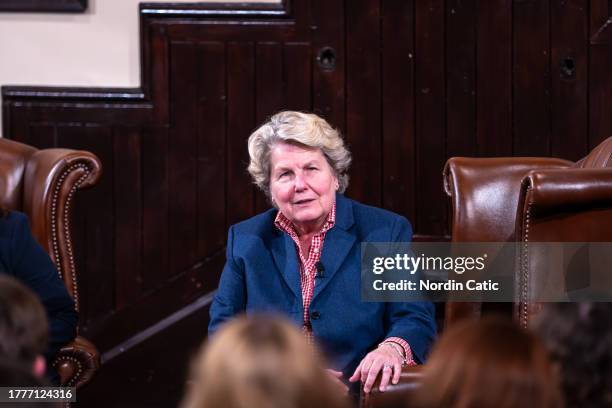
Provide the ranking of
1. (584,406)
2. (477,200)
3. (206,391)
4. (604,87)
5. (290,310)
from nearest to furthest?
1. (206,391)
2. (584,406)
3. (290,310)
4. (477,200)
5. (604,87)

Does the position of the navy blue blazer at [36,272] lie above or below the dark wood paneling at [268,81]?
below

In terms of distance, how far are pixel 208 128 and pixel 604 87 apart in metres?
1.44

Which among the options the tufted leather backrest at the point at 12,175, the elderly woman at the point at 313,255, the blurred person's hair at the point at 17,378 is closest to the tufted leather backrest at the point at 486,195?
the elderly woman at the point at 313,255

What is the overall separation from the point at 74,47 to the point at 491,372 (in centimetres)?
297

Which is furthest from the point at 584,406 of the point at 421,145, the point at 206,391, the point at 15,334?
the point at 421,145

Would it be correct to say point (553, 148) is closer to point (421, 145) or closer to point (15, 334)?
point (421, 145)

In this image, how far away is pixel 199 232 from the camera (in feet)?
12.3

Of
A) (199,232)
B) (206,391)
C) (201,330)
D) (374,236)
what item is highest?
(206,391)

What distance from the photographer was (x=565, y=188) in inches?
96.5

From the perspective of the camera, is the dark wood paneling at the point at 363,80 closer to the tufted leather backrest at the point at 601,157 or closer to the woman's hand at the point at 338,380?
the tufted leather backrest at the point at 601,157

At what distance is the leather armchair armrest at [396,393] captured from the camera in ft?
7.12

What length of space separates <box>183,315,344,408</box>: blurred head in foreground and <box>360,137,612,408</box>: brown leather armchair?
116cm

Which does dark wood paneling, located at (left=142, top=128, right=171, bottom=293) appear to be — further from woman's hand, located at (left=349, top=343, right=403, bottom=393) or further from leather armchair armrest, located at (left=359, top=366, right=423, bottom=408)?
leather armchair armrest, located at (left=359, top=366, right=423, bottom=408)

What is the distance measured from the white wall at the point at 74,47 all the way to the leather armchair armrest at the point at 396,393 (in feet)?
6.40
